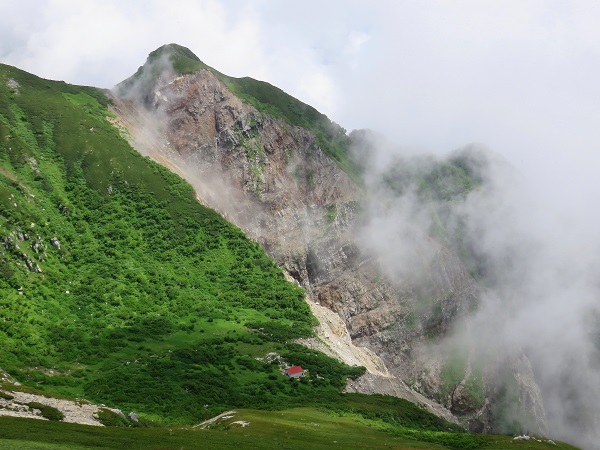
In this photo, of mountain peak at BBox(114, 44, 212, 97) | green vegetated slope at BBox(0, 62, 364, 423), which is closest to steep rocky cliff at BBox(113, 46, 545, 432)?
mountain peak at BBox(114, 44, 212, 97)

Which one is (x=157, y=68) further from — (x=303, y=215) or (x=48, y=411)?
(x=48, y=411)

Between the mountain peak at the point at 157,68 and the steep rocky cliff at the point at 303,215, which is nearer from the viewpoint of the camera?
the steep rocky cliff at the point at 303,215

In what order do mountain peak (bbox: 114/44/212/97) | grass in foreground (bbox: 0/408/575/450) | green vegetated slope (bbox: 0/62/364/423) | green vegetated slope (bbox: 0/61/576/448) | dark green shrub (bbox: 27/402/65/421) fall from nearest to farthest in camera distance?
grass in foreground (bbox: 0/408/575/450) < dark green shrub (bbox: 27/402/65/421) < green vegetated slope (bbox: 0/61/576/448) < green vegetated slope (bbox: 0/62/364/423) < mountain peak (bbox: 114/44/212/97)

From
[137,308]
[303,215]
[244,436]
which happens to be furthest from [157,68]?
[244,436]

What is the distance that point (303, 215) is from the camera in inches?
7092

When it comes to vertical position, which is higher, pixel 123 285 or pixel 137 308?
pixel 123 285

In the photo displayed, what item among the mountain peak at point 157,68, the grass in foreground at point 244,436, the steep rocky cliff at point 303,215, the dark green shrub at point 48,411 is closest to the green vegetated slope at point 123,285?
the grass in foreground at point 244,436

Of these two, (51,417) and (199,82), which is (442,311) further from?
(51,417)

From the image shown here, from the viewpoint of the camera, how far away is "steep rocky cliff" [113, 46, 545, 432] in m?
170

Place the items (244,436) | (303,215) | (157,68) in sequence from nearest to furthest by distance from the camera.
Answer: (244,436)
(303,215)
(157,68)

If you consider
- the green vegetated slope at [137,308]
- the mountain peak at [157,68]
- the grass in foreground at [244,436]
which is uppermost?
the mountain peak at [157,68]

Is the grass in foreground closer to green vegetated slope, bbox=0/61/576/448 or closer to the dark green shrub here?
green vegetated slope, bbox=0/61/576/448

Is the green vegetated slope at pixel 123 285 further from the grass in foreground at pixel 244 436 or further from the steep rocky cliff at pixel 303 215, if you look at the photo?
the steep rocky cliff at pixel 303 215

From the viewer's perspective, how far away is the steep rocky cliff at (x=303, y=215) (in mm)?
169875
